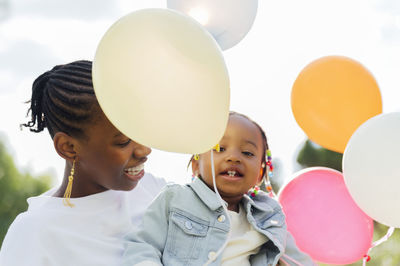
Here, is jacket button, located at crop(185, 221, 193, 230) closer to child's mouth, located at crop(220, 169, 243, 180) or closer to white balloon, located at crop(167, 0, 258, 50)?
child's mouth, located at crop(220, 169, 243, 180)

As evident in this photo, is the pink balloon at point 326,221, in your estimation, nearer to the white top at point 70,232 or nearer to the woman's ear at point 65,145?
the white top at point 70,232

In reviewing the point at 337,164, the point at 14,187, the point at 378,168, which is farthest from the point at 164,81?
the point at 14,187

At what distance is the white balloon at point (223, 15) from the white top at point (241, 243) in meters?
0.83

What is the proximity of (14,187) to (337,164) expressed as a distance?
8798 millimetres

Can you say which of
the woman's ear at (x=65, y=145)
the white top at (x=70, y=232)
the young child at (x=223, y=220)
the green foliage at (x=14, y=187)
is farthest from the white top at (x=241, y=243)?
the green foliage at (x=14, y=187)

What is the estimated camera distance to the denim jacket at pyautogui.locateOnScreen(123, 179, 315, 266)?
6.40 feet

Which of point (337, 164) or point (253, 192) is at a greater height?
point (253, 192)

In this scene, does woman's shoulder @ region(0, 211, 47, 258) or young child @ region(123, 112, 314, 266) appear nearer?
woman's shoulder @ region(0, 211, 47, 258)

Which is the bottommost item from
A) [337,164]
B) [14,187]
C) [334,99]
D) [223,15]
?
[14,187]

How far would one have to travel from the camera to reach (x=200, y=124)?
5.15ft

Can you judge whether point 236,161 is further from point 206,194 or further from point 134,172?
point 134,172

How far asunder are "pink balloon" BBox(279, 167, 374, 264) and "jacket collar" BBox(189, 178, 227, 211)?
0.51 metres

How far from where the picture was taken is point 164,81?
1.55m

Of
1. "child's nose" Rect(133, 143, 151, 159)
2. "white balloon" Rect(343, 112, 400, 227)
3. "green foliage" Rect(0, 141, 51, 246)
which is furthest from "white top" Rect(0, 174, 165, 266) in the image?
"green foliage" Rect(0, 141, 51, 246)
